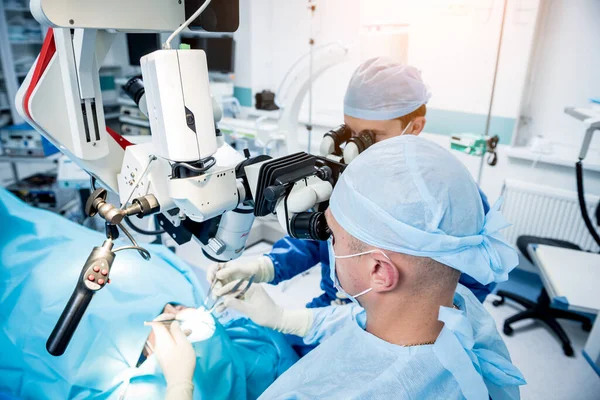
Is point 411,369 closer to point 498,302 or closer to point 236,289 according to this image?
point 236,289

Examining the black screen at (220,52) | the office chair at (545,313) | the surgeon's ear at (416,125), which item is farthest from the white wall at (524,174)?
the black screen at (220,52)

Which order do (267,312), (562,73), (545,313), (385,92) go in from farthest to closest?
(562,73) < (545,313) < (385,92) < (267,312)

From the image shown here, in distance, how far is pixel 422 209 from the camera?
701mm

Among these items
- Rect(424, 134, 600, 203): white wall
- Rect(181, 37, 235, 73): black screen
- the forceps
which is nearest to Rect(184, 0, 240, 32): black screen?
the forceps

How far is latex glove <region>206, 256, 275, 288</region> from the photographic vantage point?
1.34m

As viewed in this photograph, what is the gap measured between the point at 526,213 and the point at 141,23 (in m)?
2.86

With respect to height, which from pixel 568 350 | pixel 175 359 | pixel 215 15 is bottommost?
pixel 568 350

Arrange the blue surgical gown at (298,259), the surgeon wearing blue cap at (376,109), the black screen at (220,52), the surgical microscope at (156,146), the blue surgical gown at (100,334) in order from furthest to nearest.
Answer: the black screen at (220,52)
the blue surgical gown at (298,259)
the surgeon wearing blue cap at (376,109)
the blue surgical gown at (100,334)
the surgical microscope at (156,146)

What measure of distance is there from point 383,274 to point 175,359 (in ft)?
2.22

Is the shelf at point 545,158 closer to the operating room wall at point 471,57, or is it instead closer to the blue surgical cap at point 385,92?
the operating room wall at point 471,57

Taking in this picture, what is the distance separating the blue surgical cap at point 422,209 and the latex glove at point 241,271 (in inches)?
27.2

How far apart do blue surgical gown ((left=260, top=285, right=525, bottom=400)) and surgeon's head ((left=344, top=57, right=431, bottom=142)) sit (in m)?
0.72

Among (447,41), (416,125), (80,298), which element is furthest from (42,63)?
(447,41)

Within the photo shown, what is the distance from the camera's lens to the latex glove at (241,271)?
4.40ft
